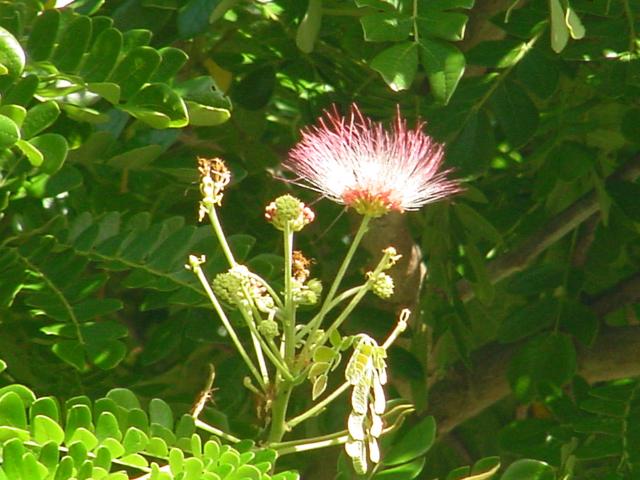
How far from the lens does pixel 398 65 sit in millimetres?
1534

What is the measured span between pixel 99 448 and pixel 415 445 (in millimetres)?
491

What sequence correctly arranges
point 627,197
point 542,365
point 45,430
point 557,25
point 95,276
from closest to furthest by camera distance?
point 45,430, point 557,25, point 95,276, point 627,197, point 542,365

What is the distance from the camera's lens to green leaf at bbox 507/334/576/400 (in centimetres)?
221

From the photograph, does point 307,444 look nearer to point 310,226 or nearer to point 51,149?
point 51,149

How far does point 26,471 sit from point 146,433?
0.23m

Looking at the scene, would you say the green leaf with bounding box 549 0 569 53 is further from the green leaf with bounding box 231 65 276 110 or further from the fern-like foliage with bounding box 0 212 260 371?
the green leaf with bounding box 231 65 276 110

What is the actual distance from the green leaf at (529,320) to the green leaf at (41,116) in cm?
106

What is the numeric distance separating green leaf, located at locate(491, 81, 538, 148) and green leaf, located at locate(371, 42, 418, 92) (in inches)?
15.2

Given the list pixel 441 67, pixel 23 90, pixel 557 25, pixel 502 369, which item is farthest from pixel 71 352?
pixel 502 369

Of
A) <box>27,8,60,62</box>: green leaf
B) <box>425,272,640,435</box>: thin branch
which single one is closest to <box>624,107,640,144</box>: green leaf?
<box>425,272,640,435</box>: thin branch

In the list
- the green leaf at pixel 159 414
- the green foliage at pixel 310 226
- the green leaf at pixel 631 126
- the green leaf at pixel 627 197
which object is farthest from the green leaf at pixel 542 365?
the green leaf at pixel 159 414

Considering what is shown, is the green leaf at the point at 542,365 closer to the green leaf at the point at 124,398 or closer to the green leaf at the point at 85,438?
the green leaf at the point at 124,398

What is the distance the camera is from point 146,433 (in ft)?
4.45

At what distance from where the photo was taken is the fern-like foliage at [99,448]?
1.16 metres
